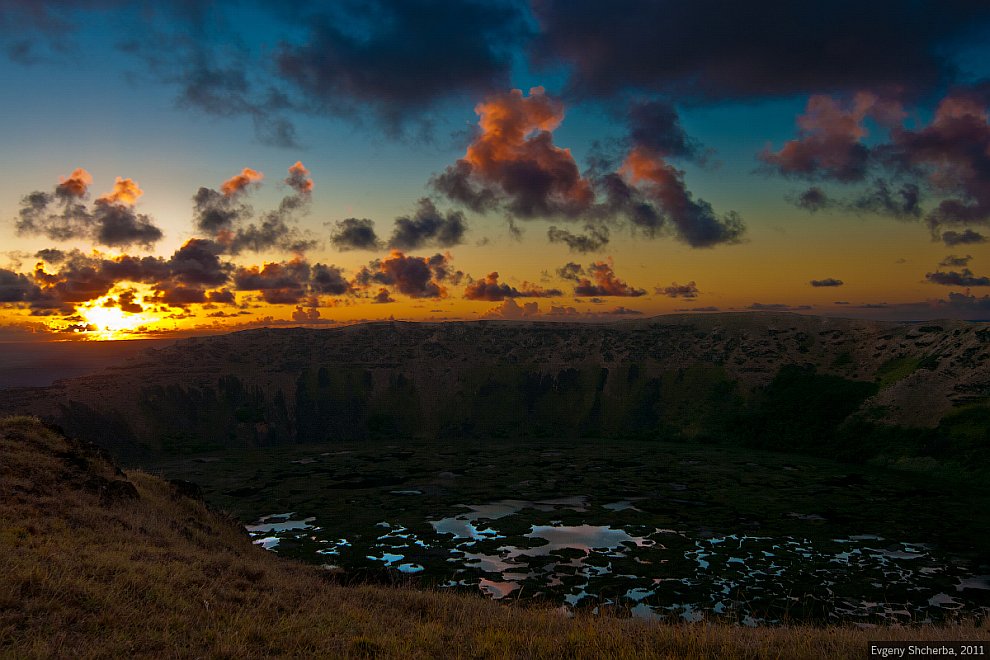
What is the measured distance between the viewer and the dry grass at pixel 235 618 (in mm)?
20109

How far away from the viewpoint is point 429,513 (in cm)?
10544

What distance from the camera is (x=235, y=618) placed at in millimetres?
23438

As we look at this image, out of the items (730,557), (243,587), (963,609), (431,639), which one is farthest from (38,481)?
(963,609)

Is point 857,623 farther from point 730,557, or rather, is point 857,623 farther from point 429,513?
point 429,513

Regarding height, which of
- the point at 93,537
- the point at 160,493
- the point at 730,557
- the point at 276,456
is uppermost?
the point at 93,537

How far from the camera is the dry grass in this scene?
20.1 metres

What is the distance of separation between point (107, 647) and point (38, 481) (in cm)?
2860

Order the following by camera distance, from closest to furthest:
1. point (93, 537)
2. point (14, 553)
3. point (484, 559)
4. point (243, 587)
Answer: point (14, 553) < point (243, 587) < point (93, 537) < point (484, 559)

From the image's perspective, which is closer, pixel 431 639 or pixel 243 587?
pixel 431 639

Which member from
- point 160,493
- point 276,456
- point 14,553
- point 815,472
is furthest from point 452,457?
point 14,553

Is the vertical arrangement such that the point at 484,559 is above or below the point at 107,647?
below

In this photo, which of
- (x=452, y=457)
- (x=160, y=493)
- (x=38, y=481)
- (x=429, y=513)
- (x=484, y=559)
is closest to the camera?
(x=38, y=481)

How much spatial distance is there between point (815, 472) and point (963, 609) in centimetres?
9346

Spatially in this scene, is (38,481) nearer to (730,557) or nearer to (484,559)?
(484,559)
